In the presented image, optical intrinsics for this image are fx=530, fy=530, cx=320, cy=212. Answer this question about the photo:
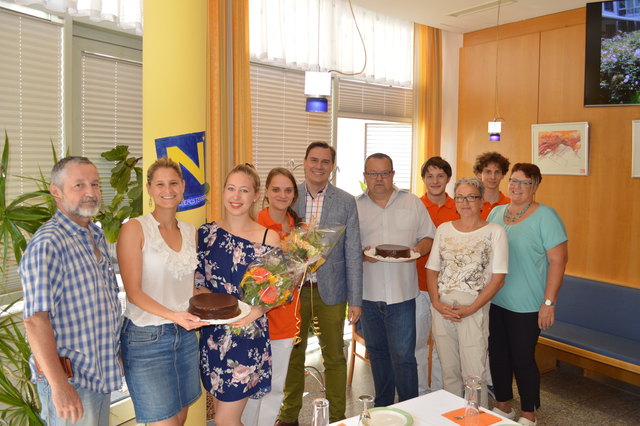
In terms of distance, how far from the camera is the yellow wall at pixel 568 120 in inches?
203

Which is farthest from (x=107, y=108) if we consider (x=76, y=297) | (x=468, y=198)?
(x=468, y=198)

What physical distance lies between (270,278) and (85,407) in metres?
0.90

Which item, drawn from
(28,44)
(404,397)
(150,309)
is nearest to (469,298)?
(404,397)

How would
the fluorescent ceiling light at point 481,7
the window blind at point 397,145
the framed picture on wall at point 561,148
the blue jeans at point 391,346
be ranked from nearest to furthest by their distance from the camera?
the blue jeans at point 391,346
the fluorescent ceiling light at point 481,7
the framed picture on wall at point 561,148
the window blind at point 397,145

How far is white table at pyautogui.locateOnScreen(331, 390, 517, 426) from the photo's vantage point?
215cm

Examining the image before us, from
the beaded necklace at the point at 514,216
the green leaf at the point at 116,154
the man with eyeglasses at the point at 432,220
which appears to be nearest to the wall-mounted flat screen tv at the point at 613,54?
the man with eyeglasses at the point at 432,220

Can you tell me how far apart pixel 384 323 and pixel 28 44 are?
2.86m

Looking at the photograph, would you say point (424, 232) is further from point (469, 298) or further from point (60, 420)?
point (60, 420)

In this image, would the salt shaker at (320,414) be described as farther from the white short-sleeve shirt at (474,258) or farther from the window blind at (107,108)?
the window blind at (107,108)

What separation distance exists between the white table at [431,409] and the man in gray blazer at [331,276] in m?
0.96

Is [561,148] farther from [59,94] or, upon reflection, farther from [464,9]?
[59,94]

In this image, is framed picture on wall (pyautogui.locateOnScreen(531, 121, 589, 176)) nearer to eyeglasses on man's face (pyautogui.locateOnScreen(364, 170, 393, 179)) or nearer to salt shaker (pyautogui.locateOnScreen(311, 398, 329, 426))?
eyeglasses on man's face (pyautogui.locateOnScreen(364, 170, 393, 179))

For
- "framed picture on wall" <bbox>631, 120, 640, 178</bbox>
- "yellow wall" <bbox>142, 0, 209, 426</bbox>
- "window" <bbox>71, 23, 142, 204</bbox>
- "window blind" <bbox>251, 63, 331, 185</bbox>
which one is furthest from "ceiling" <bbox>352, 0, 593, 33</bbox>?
"yellow wall" <bbox>142, 0, 209, 426</bbox>

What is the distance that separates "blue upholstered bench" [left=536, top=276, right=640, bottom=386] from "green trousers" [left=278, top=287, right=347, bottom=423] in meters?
2.18
